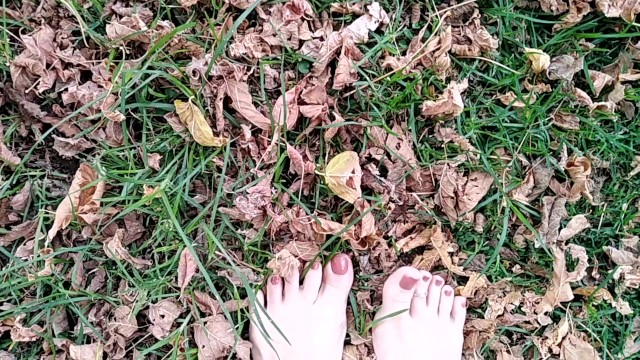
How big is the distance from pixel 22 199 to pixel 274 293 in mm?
741

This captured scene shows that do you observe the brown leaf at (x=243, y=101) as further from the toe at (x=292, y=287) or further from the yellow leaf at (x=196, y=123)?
the toe at (x=292, y=287)

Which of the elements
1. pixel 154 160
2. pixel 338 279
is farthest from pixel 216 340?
pixel 154 160

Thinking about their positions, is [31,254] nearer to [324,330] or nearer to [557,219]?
[324,330]

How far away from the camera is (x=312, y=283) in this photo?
1591mm

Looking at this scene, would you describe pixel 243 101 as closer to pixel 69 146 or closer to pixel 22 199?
pixel 69 146

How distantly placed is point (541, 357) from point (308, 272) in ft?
2.42

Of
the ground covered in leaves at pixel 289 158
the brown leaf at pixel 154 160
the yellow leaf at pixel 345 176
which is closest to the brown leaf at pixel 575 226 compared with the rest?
the ground covered in leaves at pixel 289 158

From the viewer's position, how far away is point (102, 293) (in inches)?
59.6

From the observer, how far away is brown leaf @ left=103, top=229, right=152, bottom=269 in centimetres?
145

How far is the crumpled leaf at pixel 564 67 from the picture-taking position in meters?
1.53

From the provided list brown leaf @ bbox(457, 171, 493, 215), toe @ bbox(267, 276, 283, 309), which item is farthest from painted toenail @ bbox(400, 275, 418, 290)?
toe @ bbox(267, 276, 283, 309)

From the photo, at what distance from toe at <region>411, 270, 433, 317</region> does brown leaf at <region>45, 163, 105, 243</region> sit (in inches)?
36.7

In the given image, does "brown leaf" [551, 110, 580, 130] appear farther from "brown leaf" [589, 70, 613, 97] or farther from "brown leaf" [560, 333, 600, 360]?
"brown leaf" [560, 333, 600, 360]

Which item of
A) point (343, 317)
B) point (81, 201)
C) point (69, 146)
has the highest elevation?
point (69, 146)
